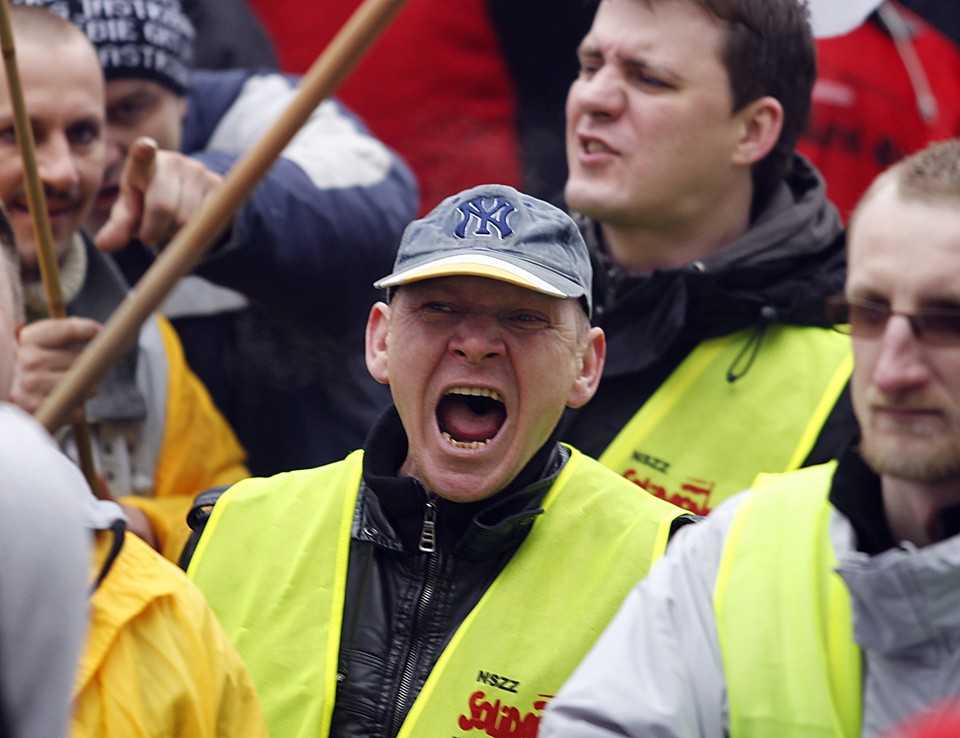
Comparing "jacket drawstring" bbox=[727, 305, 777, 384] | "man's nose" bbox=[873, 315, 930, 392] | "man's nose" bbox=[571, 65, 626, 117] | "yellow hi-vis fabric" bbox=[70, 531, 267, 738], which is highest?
"man's nose" bbox=[571, 65, 626, 117]

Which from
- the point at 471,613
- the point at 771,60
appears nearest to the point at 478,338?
the point at 471,613

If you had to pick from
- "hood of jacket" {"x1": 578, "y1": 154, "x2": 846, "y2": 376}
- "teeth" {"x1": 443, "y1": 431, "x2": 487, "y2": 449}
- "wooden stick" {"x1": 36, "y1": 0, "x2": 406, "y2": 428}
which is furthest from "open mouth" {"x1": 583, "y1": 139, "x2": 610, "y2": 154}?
"teeth" {"x1": 443, "y1": 431, "x2": 487, "y2": 449}

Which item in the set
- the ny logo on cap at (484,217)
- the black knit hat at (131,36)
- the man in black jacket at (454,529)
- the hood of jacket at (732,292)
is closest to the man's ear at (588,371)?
the man in black jacket at (454,529)

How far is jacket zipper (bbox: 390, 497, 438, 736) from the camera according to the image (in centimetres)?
291

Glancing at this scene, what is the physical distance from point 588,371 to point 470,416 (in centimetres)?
23

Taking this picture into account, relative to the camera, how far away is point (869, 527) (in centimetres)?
252

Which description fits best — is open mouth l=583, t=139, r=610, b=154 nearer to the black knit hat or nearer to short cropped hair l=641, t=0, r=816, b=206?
short cropped hair l=641, t=0, r=816, b=206

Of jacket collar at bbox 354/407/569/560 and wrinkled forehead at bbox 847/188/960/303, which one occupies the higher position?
wrinkled forehead at bbox 847/188/960/303

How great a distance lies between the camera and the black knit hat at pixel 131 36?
4.68 metres

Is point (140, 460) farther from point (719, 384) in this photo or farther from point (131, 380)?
point (719, 384)

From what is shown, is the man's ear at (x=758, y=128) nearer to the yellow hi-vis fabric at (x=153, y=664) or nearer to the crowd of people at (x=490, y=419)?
the crowd of people at (x=490, y=419)

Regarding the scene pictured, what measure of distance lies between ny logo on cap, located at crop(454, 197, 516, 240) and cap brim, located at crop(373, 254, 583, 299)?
0.07m

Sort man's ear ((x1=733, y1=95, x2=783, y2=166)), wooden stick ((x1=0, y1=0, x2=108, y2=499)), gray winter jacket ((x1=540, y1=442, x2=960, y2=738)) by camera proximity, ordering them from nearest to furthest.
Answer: gray winter jacket ((x1=540, y1=442, x2=960, y2=738)) < wooden stick ((x1=0, y1=0, x2=108, y2=499)) < man's ear ((x1=733, y1=95, x2=783, y2=166))

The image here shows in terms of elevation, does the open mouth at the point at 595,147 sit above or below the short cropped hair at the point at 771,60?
below
